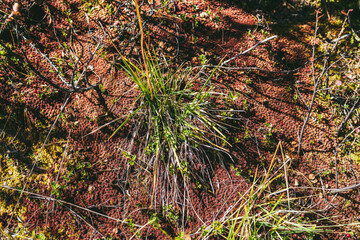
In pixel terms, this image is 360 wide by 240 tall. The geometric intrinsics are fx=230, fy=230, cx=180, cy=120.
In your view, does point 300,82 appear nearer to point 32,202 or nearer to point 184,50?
point 184,50

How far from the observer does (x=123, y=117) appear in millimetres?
2182

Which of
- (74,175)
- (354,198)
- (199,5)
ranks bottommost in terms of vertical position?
(354,198)

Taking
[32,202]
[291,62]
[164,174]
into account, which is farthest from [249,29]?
[32,202]

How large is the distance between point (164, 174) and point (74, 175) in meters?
0.82

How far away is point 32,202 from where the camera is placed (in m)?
2.05

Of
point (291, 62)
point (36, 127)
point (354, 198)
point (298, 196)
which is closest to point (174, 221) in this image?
point (298, 196)

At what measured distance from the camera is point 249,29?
8.20 ft

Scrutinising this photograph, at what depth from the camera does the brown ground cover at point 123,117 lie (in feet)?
6.81

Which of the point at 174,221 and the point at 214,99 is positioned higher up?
the point at 214,99

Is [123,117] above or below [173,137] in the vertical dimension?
above

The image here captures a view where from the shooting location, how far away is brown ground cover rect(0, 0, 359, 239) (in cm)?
207

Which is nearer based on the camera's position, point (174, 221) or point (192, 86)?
point (174, 221)

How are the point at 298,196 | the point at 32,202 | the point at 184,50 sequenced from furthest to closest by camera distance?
the point at 184,50, the point at 298,196, the point at 32,202

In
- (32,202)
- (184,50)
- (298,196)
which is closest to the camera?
(32,202)
